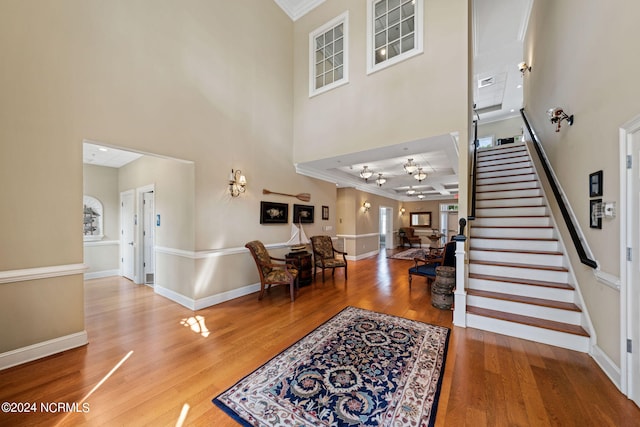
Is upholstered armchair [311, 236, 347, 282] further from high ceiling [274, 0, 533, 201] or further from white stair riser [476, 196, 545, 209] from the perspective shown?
white stair riser [476, 196, 545, 209]

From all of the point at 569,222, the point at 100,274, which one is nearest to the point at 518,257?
the point at 569,222

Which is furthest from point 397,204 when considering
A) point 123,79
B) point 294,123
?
point 123,79

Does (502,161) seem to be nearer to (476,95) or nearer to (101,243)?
(476,95)

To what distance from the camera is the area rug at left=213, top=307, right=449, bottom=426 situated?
5.54 ft

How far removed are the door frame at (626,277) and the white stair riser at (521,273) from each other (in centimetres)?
132

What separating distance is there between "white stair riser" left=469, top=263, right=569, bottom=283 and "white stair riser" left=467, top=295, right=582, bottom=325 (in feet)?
1.78

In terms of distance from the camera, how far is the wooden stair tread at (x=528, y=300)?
272cm

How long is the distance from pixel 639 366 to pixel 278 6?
23.7ft

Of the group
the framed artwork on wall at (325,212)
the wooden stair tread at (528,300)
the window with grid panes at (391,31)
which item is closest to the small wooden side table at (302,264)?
the framed artwork on wall at (325,212)

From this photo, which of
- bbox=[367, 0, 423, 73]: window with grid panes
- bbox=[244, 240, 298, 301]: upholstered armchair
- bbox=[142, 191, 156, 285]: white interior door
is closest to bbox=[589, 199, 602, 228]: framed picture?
bbox=[367, 0, 423, 73]: window with grid panes

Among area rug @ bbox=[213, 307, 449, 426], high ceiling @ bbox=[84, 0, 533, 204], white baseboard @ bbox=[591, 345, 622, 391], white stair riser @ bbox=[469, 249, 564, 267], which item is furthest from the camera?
high ceiling @ bbox=[84, 0, 533, 204]

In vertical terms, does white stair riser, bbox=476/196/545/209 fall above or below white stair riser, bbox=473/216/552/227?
above

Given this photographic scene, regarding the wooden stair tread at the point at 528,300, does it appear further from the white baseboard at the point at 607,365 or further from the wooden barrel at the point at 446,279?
the white baseboard at the point at 607,365

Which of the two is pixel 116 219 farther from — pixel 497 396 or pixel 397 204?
pixel 397 204
